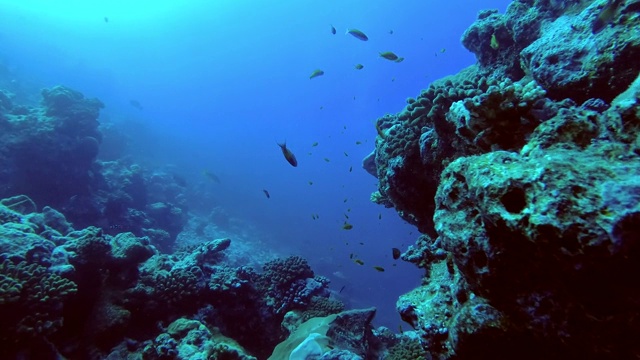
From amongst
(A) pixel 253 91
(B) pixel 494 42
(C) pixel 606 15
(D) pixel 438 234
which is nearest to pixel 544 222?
(D) pixel 438 234

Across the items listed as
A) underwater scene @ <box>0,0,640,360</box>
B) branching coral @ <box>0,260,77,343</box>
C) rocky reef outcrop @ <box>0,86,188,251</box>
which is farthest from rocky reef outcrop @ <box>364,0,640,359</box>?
rocky reef outcrop @ <box>0,86,188,251</box>

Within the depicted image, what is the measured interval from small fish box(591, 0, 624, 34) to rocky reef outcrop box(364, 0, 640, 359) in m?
0.03

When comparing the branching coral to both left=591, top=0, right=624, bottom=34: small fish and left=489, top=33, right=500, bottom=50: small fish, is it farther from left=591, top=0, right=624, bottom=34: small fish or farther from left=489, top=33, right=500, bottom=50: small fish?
left=489, top=33, right=500, bottom=50: small fish

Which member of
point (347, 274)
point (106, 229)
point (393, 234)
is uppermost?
point (393, 234)

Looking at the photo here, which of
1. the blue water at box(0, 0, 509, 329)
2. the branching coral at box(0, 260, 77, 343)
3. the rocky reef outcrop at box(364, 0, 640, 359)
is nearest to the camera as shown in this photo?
the rocky reef outcrop at box(364, 0, 640, 359)

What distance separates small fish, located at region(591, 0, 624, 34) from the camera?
492 cm

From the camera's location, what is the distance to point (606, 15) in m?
5.00

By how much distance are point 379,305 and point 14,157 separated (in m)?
30.3

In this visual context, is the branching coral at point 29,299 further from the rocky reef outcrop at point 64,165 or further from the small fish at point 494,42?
the rocky reef outcrop at point 64,165

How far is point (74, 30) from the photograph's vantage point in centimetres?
7769

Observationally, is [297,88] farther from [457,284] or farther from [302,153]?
[457,284]

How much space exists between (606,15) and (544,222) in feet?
16.5

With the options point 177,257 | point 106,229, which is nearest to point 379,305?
point 106,229

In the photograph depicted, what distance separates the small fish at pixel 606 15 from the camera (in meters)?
4.92
